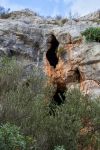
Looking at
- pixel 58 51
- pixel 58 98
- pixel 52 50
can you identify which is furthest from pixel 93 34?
pixel 58 98

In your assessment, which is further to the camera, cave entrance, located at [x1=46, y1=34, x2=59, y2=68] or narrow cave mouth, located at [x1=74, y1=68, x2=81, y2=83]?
cave entrance, located at [x1=46, y1=34, x2=59, y2=68]

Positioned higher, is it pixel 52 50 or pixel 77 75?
pixel 52 50

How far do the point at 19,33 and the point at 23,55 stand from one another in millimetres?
1314

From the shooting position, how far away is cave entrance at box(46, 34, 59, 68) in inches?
726

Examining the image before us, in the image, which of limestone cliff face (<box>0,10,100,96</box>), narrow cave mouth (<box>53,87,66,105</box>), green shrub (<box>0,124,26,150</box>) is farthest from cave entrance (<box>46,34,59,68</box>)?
green shrub (<box>0,124,26,150</box>)

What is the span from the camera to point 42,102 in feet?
37.2

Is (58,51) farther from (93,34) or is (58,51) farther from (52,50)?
(93,34)

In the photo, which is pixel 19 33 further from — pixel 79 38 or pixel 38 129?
pixel 38 129

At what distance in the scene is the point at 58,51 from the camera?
1798cm

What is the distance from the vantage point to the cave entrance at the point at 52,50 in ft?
60.5

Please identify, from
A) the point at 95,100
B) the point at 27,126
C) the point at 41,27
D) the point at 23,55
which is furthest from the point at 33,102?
the point at 41,27

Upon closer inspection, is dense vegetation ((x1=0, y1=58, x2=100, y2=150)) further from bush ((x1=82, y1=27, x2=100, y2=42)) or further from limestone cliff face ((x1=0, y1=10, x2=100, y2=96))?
bush ((x1=82, y1=27, x2=100, y2=42))

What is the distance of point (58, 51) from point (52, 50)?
0.77 metres

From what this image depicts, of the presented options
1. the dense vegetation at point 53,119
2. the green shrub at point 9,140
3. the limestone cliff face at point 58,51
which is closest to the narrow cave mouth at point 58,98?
the limestone cliff face at point 58,51
